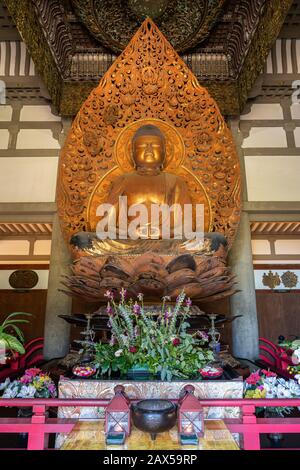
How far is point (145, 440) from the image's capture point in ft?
5.80

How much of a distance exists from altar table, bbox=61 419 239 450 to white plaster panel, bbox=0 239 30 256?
465 centimetres

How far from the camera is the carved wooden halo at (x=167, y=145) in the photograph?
15.9 feet

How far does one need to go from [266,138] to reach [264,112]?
45 cm

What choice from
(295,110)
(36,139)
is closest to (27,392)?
(36,139)

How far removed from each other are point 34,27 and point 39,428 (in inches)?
178

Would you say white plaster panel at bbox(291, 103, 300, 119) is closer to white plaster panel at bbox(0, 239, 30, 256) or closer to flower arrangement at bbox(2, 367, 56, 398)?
white plaster panel at bbox(0, 239, 30, 256)

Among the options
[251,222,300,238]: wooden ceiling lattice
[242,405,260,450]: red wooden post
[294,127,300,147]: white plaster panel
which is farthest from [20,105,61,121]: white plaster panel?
[242,405,260,450]: red wooden post

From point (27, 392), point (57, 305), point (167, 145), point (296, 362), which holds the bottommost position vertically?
point (27, 392)

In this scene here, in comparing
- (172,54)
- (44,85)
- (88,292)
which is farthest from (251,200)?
(44,85)

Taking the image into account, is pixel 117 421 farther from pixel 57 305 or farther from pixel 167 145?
pixel 167 145

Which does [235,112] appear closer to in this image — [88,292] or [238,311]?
[238,311]

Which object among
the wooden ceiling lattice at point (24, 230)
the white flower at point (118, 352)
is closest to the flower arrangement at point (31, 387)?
the white flower at point (118, 352)

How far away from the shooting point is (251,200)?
5059 mm

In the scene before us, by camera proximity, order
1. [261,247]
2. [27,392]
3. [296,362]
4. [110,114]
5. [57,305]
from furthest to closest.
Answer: [261,247] → [110,114] → [57,305] → [296,362] → [27,392]
